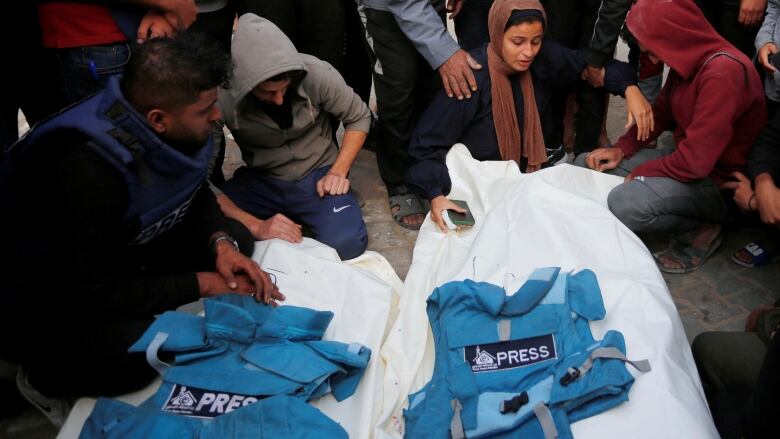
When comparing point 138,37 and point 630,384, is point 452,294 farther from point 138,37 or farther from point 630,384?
point 138,37

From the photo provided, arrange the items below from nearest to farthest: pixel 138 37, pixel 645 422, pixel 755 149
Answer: pixel 645 422, pixel 138 37, pixel 755 149

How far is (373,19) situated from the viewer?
2805 millimetres

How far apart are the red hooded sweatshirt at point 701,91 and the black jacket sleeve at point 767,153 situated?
50mm

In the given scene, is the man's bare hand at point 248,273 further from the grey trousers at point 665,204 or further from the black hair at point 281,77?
the grey trousers at point 665,204

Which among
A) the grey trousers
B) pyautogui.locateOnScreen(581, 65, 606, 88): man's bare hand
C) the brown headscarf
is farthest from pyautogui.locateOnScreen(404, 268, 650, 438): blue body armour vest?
pyautogui.locateOnScreen(581, 65, 606, 88): man's bare hand

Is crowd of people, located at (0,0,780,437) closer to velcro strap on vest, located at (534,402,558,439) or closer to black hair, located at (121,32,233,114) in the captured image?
black hair, located at (121,32,233,114)

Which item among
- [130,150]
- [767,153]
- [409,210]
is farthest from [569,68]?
[130,150]

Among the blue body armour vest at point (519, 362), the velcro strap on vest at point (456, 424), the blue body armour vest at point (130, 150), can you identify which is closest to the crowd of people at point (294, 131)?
the blue body armour vest at point (130, 150)

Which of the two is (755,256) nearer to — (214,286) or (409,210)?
(409,210)

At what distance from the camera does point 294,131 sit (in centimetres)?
281

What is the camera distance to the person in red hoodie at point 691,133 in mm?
2385

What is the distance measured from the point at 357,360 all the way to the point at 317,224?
1.08 m

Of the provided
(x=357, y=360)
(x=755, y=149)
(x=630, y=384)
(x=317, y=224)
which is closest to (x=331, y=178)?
(x=317, y=224)

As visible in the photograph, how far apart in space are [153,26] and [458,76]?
1.33 m
